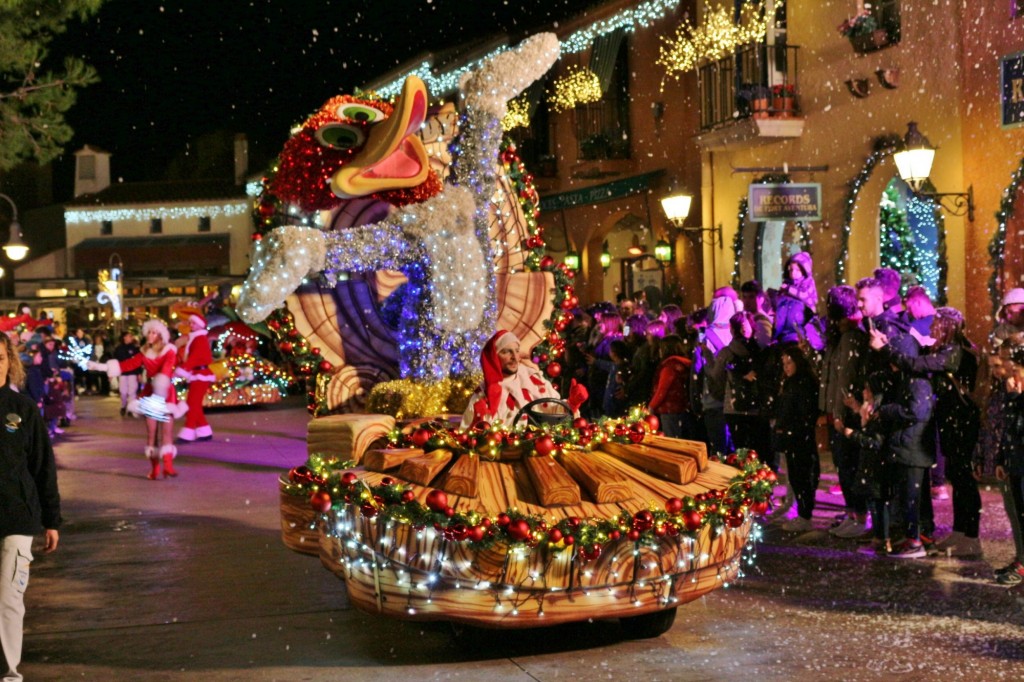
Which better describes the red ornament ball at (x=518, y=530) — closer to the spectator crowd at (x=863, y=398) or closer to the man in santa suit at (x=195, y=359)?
the spectator crowd at (x=863, y=398)

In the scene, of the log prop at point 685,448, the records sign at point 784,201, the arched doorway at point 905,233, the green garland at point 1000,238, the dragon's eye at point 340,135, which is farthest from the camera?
the arched doorway at point 905,233

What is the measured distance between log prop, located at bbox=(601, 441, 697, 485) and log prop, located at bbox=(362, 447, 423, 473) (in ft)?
3.35

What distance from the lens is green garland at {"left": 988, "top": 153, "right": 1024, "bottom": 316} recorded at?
13383 millimetres

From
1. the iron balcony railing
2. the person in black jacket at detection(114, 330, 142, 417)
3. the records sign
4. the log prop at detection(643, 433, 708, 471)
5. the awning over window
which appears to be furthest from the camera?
the awning over window

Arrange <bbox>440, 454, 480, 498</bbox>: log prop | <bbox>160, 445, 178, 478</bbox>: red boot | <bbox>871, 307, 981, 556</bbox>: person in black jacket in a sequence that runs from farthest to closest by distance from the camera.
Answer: <bbox>160, 445, 178, 478</bbox>: red boot, <bbox>871, 307, 981, 556</bbox>: person in black jacket, <bbox>440, 454, 480, 498</bbox>: log prop

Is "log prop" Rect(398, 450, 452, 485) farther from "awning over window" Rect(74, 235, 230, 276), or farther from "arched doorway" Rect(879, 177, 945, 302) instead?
"awning over window" Rect(74, 235, 230, 276)

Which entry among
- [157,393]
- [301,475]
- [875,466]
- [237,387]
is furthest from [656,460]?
[237,387]

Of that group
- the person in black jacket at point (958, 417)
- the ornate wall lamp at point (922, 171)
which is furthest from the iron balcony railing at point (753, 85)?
the person in black jacket at point (958, 417)

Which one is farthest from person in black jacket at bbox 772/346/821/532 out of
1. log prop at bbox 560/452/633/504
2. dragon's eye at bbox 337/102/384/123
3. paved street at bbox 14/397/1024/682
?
log prop at bbox 560/452/633/504

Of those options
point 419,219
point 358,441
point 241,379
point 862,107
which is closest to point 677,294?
point 862,107

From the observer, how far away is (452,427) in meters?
7.42

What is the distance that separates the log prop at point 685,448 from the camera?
6.98 metres

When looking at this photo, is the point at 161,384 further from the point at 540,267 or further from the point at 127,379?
the point at 127,379

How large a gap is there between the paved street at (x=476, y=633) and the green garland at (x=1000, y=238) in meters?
3.34
